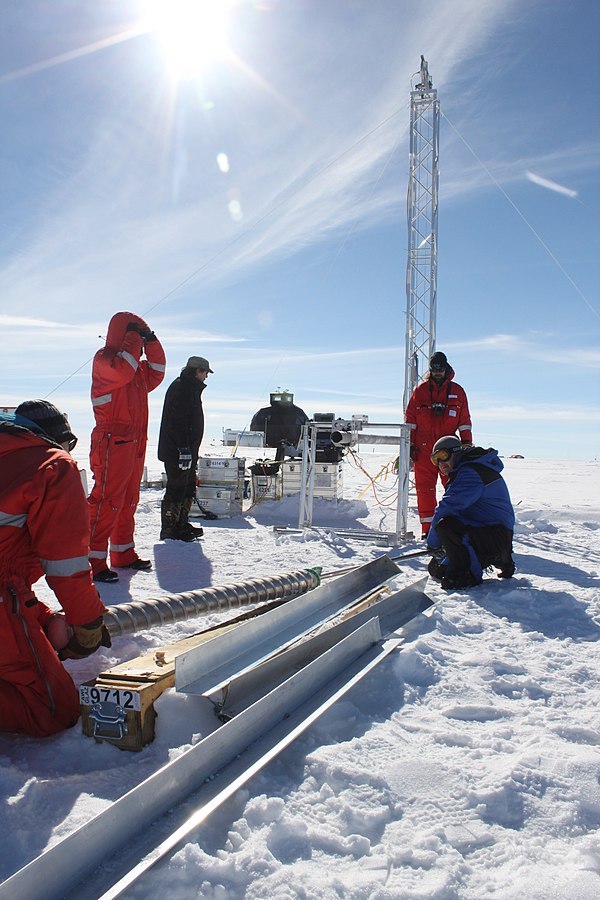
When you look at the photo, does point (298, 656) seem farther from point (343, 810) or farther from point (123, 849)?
point (123, 849)

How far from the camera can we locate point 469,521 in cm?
484

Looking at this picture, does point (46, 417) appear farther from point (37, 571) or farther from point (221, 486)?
point (221, 486)

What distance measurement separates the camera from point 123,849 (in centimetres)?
160

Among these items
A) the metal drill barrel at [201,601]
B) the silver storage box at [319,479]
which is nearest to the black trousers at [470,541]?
the metal drill barrel at [201,601]

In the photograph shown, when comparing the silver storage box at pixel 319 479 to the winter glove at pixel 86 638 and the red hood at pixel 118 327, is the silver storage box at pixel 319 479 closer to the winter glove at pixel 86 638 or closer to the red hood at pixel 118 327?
the red hood at pixel 118 327

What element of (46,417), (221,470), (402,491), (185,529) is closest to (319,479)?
(221,470)

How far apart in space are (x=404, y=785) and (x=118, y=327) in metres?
4.07

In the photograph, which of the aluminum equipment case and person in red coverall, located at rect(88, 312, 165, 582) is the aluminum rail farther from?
the aluminum equipment case

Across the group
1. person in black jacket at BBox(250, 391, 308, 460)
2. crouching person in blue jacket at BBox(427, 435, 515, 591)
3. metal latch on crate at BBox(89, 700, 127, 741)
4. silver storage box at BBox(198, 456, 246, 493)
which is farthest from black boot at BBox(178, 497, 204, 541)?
person in black jacket at BBox(250, 391, 308, 460)

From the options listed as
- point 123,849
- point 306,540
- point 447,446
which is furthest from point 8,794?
point 306,540

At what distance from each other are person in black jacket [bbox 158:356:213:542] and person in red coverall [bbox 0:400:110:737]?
4.20 meters

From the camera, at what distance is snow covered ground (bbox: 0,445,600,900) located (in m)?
1.56

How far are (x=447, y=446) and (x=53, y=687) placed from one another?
349 cm

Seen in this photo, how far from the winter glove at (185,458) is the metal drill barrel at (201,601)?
2.51 m
